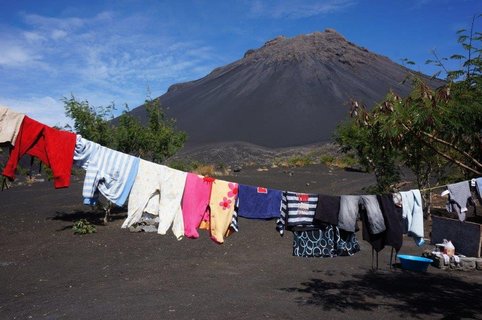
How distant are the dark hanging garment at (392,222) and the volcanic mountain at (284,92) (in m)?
77.9

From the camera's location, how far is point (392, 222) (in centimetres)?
653

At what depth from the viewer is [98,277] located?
395 inches

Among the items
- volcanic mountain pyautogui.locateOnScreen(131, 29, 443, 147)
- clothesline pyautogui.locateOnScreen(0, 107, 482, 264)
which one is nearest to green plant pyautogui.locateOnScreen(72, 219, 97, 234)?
clothesline pyautogui.locateOnScreen(0, 107, 482, 264)

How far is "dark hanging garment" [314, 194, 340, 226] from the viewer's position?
6461 millimetres

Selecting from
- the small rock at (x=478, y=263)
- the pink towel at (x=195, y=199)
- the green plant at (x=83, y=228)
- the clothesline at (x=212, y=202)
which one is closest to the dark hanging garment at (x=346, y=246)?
the clothesline at (x=212, y=202)

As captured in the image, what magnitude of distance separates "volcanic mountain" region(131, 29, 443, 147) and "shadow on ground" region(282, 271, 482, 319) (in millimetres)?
74479

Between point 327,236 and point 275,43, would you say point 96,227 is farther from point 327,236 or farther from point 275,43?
point 275,43

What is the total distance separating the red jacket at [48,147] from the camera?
5.68 metres

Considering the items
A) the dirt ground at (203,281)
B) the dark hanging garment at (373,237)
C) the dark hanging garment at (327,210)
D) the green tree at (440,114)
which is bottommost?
the dirt ground at (203,281)

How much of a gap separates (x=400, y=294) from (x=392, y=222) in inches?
125

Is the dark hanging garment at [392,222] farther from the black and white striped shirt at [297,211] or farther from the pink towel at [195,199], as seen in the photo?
the pink towel at [195,199]

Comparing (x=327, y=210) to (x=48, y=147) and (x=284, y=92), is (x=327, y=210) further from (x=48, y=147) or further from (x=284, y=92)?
(x=284, y=92)

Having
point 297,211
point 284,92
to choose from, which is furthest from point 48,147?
point 284,92

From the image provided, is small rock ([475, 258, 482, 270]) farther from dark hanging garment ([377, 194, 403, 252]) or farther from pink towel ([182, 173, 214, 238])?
pink towel ([182, 173, 214, 238])
